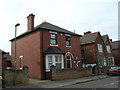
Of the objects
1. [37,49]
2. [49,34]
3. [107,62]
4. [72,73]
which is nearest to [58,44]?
[49,34]

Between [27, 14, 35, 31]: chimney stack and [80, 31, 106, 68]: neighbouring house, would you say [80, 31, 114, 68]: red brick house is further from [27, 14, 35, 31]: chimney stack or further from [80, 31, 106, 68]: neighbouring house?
[27, 14, 35, 31]: chimney stack

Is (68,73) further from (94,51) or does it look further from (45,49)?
(94,51)

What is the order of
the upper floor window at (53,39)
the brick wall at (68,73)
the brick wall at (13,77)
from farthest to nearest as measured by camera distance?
the upper floor window at (53,39) → the brick wall at (68,73) → the brick wall at (13,77)

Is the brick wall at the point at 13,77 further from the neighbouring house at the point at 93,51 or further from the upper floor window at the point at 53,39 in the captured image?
the neighbouring house at the point at 93,51

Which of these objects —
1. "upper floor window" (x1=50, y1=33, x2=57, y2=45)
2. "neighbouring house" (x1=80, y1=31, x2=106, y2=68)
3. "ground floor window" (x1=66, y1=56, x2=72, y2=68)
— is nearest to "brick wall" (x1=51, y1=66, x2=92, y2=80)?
"ground floor window" (x1=66, y1=56, x2=72, y2=68)

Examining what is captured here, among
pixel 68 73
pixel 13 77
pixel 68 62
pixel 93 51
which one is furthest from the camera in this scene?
pixel 93 51

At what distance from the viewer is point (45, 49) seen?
63.0ft

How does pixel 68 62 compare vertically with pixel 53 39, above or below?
below

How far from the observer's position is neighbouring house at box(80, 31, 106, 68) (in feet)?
95.0

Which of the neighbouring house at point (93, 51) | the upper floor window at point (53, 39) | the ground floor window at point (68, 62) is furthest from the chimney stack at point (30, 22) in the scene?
the neighbouring house at point (93, 51)

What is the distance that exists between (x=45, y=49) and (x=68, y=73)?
445cm

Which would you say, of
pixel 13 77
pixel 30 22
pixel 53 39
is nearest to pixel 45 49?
pixel 53 39

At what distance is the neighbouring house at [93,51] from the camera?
28969 mm

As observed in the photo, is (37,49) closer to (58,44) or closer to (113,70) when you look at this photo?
(58,44)
